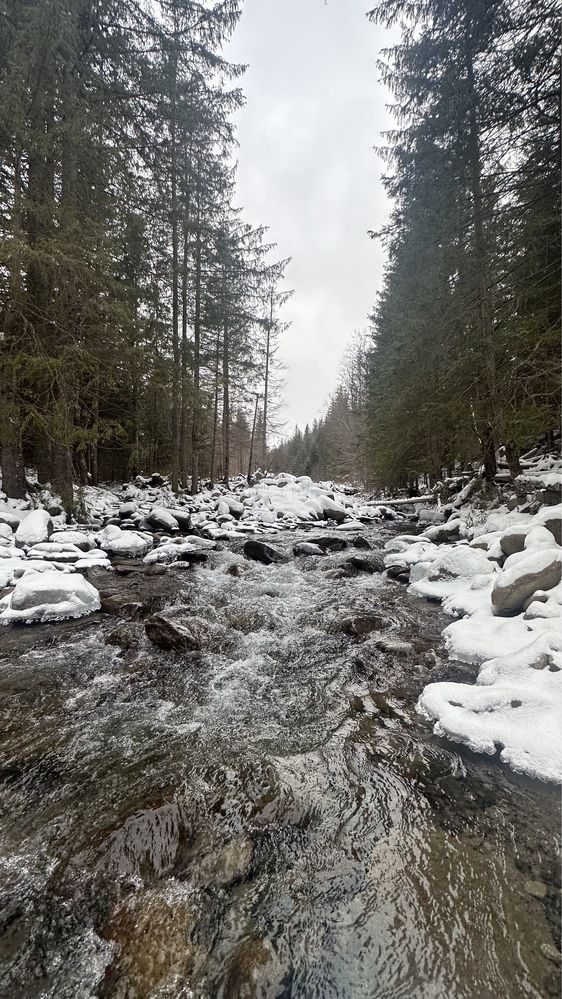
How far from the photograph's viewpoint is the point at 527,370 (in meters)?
7.05

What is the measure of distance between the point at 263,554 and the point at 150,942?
21.2 ft

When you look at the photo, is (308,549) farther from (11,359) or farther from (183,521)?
(11,359)

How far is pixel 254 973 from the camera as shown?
52.1 inches

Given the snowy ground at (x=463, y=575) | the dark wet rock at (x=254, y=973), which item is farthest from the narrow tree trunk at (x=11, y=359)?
the dark wet rock at (x=254, y=973)

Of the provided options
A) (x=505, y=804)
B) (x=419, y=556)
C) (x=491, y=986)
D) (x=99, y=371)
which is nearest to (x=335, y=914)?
(x=491, y=986)

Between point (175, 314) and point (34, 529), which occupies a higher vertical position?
point (175, 314)

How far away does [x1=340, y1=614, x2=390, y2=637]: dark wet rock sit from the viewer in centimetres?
432

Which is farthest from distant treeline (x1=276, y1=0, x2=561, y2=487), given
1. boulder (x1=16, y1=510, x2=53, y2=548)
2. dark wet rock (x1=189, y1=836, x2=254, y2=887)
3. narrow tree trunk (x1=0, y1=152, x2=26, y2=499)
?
boulder (x1=16, y1=510, x2=53, y2=548)

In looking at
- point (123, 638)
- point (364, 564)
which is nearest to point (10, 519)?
point (123, 638)

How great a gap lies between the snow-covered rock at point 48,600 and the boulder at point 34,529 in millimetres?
2343

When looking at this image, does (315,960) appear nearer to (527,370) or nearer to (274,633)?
(274,633)

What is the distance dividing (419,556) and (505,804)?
522 cm

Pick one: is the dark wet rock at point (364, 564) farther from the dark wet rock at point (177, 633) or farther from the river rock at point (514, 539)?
the dark wet rock at point (177, 633)

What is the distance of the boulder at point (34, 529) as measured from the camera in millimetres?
7051
